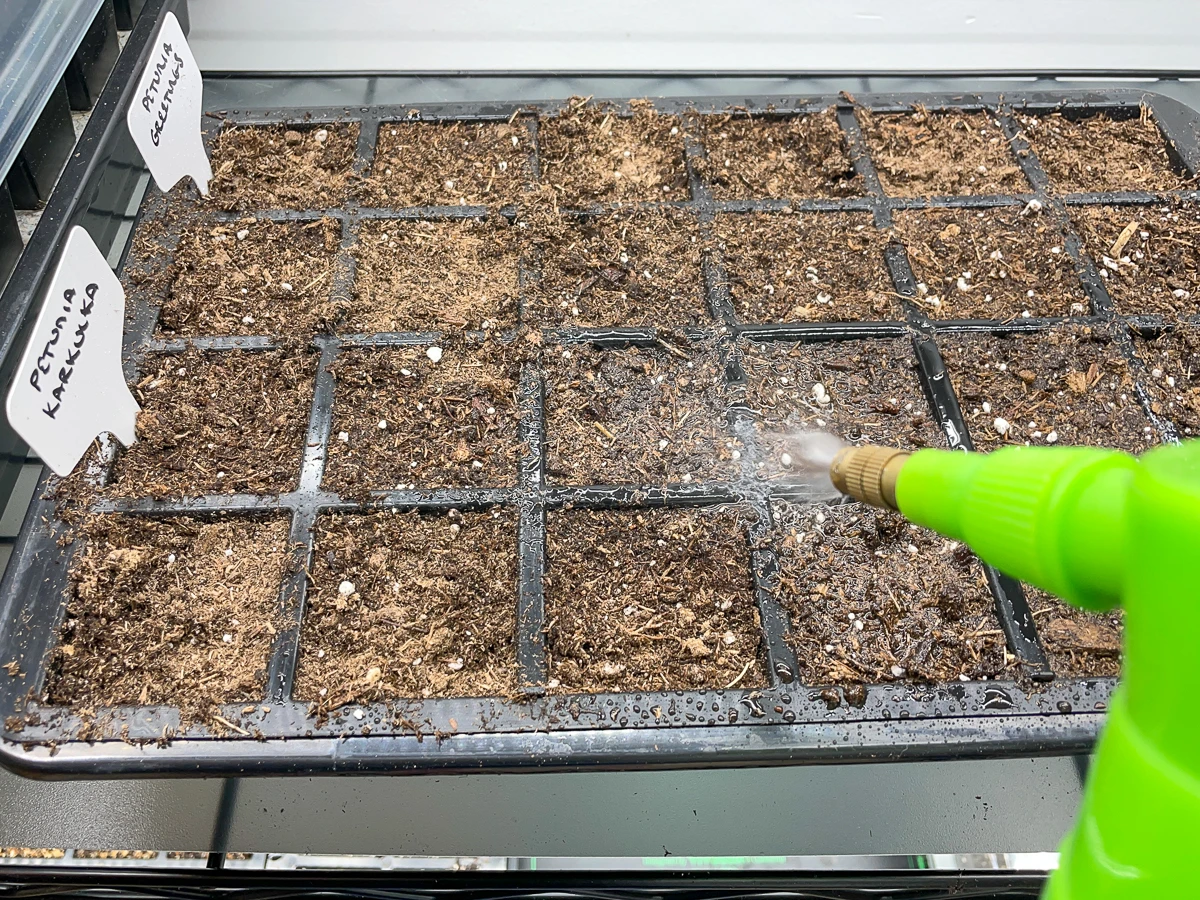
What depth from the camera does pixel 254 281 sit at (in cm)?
118

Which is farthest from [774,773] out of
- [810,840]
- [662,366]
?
[662,366]

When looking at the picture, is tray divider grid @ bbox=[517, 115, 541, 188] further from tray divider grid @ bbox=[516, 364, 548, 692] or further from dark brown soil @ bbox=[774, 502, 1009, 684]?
dark brown soil @ bbox=[774, 502, 1009, 684]

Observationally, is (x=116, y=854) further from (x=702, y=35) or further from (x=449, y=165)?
(x=702, y=35)

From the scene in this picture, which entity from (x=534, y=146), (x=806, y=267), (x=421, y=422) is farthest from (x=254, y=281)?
(x=806, y=267)

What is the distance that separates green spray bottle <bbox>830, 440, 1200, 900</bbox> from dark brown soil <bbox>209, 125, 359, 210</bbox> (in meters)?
1.06

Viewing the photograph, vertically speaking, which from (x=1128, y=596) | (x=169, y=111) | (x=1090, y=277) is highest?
(x=169, y=111)

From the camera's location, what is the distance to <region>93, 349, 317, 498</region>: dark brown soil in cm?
101

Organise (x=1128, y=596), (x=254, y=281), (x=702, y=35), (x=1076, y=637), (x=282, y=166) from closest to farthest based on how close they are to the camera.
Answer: (x=1128, y=596)
(x=1076, y=637)
(x=254, y=281)
(x=282, y=166)
(x=702, y=35)

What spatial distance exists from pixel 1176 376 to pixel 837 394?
17.5 inches

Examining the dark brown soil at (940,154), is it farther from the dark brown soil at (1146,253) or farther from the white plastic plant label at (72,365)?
the white plastic plant label at (72,365)

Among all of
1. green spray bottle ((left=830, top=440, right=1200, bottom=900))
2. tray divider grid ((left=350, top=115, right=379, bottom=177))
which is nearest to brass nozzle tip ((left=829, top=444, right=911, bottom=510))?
green spray bottle ((left=830, top=440, right=1200, bottom=900))

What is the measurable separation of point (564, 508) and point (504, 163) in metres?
0.59

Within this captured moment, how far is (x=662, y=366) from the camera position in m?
1.12

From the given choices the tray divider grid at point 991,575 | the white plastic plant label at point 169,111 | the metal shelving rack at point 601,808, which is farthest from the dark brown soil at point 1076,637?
the white plastic plant label at point 169,111
